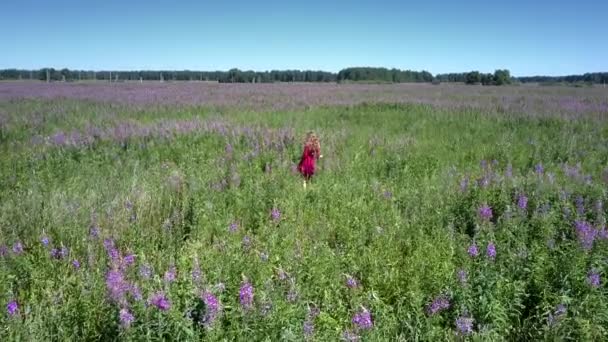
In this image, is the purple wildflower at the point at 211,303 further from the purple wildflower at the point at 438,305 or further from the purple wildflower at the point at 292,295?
the purple wildflower at the point at 438,305

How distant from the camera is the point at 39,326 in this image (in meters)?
3.30

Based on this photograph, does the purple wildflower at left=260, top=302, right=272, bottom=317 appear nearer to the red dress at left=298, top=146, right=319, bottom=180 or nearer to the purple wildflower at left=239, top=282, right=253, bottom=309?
the purple wildflower at left=239, top=282, right=253, bottom=309

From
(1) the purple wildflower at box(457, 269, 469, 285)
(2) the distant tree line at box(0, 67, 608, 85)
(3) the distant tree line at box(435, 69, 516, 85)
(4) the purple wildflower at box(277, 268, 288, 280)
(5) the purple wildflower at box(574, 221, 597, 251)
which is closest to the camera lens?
(1) the purple wildflower at box(457, 269, 469, 285)

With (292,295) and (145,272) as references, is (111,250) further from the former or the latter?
(292,295)

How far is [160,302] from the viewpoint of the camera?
306 centimetres

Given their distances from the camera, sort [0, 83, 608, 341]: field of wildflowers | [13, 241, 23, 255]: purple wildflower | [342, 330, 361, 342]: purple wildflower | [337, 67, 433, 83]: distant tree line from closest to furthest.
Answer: [342, 330, 361, 342]: purple wildflower, [0, 83, 608, 341]: field of wildflowers, [13, 241, 23, 255]: purple wildflower, [337, 67, 433, 83]: distant tree line

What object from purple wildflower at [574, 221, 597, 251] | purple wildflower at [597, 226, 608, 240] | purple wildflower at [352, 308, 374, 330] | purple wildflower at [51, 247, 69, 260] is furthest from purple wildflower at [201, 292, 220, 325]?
purple wildflower at [597, 226, 608, 240]

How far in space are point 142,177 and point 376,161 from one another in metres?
4.82

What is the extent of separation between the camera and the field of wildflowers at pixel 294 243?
3.38 meters

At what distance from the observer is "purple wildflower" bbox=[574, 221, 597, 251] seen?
→ 4570 mm

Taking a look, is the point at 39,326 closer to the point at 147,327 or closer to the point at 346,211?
the point at 147,327

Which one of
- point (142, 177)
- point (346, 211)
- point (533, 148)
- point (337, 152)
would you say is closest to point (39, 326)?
point (346, 211)

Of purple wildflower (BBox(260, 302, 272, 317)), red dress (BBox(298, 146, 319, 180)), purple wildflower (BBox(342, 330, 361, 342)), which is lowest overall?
purple wildflower (BBox(342, 330, 361, 342))

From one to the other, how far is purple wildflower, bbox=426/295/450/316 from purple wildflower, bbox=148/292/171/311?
2.01m
